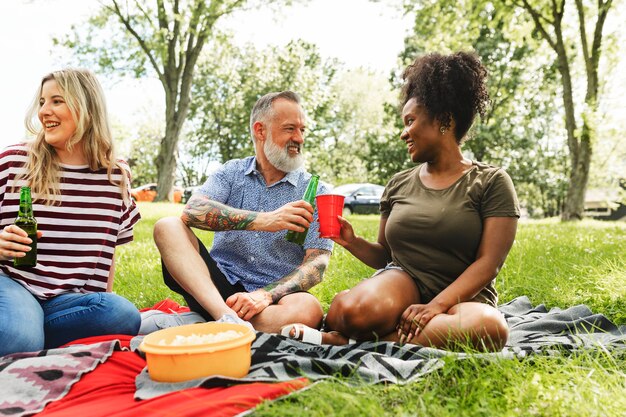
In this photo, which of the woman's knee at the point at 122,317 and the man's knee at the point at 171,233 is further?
the man's knee at the point at 171,233

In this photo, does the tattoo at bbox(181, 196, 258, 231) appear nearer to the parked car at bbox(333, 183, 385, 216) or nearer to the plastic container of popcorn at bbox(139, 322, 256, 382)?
the plastic container of popcorn at bbox(139, 322, 256, 382)

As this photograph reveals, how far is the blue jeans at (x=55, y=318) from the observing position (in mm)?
2432

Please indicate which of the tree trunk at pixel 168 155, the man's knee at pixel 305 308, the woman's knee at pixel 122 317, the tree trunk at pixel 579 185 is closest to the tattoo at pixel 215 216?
the man's knee at pixel 305 308

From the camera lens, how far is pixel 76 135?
2934mm

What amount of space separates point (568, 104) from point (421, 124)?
40.5ft

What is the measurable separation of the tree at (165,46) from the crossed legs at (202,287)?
13.4 m

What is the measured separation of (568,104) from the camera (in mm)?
13336

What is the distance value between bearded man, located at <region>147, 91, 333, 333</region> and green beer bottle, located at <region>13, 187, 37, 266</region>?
0.72m

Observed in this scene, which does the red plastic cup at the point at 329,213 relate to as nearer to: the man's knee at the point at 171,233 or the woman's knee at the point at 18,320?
the man's knee at the point at 171,233

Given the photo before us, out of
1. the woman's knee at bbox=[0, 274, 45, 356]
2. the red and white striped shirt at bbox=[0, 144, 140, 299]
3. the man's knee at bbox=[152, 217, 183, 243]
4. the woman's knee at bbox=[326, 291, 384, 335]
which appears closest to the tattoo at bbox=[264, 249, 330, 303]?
the woman's knee at bbox=[326, 291, 384, 335]

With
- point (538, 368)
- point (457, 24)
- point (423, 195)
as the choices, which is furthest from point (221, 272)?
point (457, 24)

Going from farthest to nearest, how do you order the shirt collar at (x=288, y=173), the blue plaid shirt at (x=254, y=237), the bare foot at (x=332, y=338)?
1. the shirt collar at (x=288, y=173)
2. the blue plaid shirt at (x=254, y=237)
3. the bare foot at (x=332, y=338)

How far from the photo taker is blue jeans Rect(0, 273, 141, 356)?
2432mm

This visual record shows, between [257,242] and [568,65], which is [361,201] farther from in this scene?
[257,242]
